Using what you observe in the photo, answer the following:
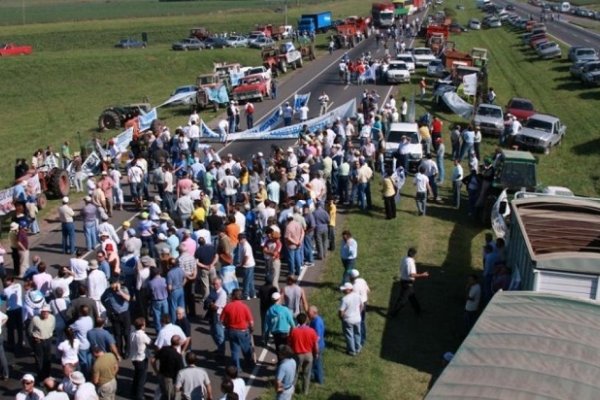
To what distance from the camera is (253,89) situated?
42375 mm

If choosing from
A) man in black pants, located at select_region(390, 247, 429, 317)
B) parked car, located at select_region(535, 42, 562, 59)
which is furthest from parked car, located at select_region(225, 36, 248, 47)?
man in black pants, located at select_region(390, 247, 429, 317)

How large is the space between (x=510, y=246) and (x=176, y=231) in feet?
23.0

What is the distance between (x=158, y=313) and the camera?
13.5 m

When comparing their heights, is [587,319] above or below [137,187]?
above

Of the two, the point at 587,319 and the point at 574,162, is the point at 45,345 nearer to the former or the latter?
the point at 587,319

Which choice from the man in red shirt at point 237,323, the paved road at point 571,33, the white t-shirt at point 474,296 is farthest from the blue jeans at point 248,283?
the paved road at point 571,33

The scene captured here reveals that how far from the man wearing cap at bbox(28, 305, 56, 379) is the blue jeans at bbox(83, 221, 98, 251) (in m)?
6.41

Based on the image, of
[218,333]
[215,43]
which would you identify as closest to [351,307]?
[218,333]

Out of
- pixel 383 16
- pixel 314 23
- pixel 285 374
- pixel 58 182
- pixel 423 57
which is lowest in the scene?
pixel 58 182

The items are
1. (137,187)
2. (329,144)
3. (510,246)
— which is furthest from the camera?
(329,144)

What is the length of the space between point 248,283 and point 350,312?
3287 mm

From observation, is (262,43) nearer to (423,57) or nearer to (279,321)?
(423,57)

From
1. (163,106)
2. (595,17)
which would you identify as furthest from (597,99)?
(595,17)

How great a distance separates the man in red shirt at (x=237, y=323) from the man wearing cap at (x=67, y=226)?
7.96 m
